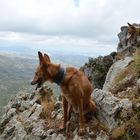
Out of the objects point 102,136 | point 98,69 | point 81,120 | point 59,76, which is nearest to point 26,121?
point 81,120

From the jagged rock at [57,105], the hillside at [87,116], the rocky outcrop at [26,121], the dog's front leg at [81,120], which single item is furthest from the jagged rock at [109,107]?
the jagged rock at [57,105]

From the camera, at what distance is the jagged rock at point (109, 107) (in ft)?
48.1

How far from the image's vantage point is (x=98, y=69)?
152 feet

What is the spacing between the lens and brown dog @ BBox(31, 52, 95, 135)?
1430cm

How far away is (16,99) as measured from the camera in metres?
23.2

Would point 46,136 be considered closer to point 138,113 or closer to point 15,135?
point 15,135

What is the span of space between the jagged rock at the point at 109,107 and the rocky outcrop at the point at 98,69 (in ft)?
90.1

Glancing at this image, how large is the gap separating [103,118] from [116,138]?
1.69 meters

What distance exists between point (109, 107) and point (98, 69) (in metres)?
31.3

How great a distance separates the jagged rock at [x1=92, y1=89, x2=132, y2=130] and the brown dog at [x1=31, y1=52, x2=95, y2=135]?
70cm

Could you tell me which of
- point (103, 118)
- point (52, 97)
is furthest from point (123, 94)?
point (52, 97)

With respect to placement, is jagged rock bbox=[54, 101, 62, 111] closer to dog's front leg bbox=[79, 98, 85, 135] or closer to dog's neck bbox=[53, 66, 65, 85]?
dog's front leg bbox=[79, 98, 85, 135]

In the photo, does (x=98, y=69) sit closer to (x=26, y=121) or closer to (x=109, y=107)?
(x=26, y=121)

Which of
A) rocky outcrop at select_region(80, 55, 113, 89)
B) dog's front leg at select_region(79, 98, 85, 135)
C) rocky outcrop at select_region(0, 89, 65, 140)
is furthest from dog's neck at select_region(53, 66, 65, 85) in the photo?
rocky outcrop at select_region(80, 55, 113, 89)
